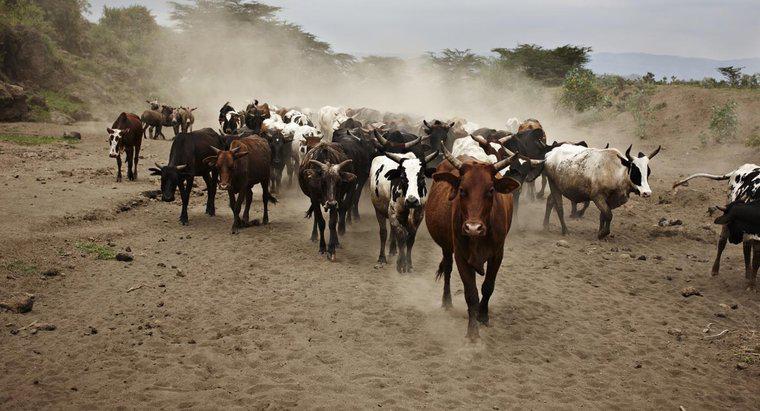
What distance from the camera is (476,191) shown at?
21.3 ft

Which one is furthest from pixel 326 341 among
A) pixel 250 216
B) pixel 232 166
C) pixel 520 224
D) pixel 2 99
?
pixel 2 99

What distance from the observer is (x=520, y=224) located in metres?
13.9

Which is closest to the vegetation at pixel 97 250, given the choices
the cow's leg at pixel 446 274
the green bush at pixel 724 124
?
the cow's leg at pixel 446 274

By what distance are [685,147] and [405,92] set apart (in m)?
25.3

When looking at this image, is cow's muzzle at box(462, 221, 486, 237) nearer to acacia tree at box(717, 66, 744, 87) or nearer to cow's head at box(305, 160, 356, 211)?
cow's head at box(305, 160, 356, 211)

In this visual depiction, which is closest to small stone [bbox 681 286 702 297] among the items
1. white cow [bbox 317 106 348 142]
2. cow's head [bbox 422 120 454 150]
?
cow's head [bbox 422 120 454 150]

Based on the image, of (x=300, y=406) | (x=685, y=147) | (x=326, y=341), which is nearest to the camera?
(x=300, y=406)

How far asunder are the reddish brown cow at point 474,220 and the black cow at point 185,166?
21.8 ft

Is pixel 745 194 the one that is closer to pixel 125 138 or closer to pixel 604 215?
pixel 604 215

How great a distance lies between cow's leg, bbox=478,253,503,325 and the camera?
7.09m

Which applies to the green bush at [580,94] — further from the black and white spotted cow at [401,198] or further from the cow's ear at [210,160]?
the cow's ear at [210,160]

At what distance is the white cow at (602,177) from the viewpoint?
12000 millimetres

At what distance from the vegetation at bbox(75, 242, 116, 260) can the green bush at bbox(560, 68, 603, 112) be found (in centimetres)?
2644

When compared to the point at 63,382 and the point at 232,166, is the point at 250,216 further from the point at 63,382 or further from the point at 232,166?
the point at 63,382
